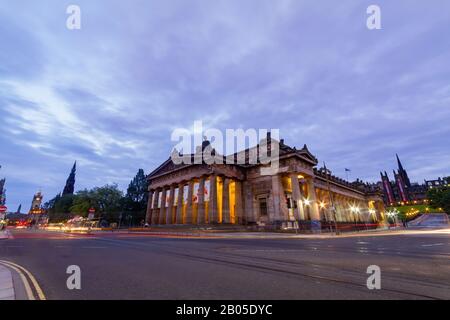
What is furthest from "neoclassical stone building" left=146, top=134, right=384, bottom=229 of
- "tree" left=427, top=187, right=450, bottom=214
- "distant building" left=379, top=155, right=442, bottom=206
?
"distant building" left=379, top=155, right=442, bottom=206

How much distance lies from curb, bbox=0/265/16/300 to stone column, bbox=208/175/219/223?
3197 centimetres

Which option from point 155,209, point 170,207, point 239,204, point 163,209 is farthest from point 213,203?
point 155,209

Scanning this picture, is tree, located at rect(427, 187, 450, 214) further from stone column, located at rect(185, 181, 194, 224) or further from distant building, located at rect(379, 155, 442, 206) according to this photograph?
stone column, located at rect(185, 181, 194, 224)

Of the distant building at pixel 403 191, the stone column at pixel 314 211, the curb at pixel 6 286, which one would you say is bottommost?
the curb at pixel 6 286

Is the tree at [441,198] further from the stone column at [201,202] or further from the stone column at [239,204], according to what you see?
the stone column at [201,202]

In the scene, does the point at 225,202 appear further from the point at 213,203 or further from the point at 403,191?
the point at 403,191

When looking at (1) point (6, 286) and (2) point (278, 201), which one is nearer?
(1) point (6, 286)

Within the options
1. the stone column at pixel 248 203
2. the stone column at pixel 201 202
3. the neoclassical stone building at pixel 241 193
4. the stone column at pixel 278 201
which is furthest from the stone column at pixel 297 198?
the stone column at pixel 201 202

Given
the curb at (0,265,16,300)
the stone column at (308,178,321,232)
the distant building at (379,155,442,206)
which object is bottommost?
the curb at (0,265,16,300)

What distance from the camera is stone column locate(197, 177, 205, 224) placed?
130 ft

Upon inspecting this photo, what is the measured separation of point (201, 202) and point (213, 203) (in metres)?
2.89

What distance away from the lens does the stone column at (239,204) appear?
45.3 m

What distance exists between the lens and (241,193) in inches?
1898
